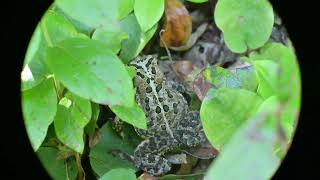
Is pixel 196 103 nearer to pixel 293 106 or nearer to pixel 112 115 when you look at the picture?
pixel 112 115

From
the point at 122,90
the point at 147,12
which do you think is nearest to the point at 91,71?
the point at 122,90

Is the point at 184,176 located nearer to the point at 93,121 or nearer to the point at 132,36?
the point at 93,121

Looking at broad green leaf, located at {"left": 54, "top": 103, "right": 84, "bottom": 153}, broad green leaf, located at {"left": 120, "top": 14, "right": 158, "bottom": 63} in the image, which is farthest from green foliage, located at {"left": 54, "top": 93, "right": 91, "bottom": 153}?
broad green leaf, located at {"left": 120, "top": 14, "right": 158, "bottom": 63}

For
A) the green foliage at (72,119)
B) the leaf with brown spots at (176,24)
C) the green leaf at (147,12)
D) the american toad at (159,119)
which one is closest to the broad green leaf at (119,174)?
the green foliage at (72,119)

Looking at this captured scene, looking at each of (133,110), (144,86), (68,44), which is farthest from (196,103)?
(68,44)

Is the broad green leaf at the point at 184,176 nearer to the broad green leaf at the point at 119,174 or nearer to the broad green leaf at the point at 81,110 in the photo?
the broad green leaf at the point at 119,174

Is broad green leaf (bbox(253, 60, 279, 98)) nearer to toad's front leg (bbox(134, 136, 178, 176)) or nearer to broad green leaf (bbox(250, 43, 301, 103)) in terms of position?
broad green leaf (bbox(250, 43, 301, 103))
